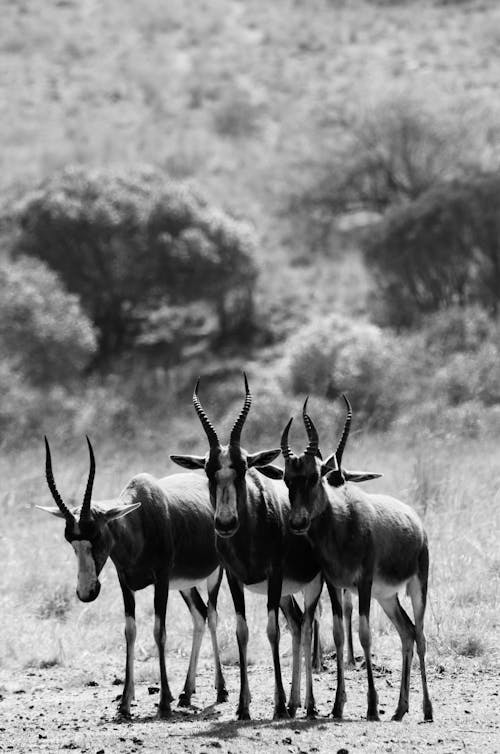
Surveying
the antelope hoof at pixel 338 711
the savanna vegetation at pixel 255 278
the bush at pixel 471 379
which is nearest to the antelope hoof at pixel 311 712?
the antelope hoof at pixel 338 711

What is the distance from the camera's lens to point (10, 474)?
750 inches

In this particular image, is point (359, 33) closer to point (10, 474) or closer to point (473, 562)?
point (10, 474)

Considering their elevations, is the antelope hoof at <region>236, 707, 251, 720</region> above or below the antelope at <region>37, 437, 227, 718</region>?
below

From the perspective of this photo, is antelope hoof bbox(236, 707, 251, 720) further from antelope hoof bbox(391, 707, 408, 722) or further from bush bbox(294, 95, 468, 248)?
bush bbox(294, 95, 468, 248)

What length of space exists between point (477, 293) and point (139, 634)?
18.4 meters

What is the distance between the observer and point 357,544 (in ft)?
28.3

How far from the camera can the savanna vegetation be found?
567 inches

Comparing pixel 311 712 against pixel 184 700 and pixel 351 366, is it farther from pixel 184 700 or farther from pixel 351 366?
pixel 351 366

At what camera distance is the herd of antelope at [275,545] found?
8.53 meters

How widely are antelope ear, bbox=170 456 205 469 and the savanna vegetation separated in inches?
105

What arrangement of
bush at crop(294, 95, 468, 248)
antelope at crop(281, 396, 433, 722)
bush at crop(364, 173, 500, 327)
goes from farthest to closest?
bush at crop(294, 95, 468, 248) < bush at crop(364, 173, 500, 327) < antelope at crop(281, 396, 433, 722)

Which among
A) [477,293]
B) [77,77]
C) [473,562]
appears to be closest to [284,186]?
[477,293]

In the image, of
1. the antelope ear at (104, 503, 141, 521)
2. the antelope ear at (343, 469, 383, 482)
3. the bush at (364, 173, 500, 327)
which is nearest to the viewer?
the antelope ear at (104, 503, 141, 521)

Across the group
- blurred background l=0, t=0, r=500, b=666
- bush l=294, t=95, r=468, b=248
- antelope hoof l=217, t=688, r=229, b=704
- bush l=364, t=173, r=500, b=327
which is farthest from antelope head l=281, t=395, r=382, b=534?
bush l=294, t=95, r=468, b=248
